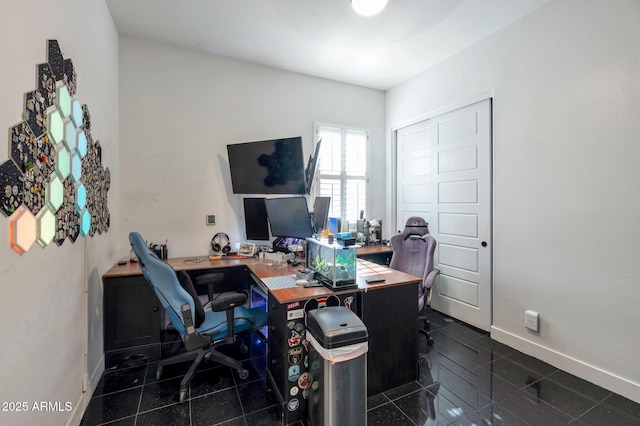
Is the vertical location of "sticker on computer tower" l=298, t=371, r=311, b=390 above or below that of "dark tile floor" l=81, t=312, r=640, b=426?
above

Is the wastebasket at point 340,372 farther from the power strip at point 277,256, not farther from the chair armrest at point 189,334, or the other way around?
the power strip at point 277,256

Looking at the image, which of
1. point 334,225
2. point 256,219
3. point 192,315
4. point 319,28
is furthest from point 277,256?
point 319,28

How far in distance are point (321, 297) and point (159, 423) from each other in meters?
1.30

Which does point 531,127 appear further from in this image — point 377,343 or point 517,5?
point 377,343

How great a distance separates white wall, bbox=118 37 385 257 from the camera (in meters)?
2.95

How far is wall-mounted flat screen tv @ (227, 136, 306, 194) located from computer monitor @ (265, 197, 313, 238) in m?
0.37

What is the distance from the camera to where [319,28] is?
→ 2.75 meters

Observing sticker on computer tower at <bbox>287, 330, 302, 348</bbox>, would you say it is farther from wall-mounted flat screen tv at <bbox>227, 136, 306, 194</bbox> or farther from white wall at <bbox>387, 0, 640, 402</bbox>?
white wall at <bbox>387, 0, 640, 402</bbox>

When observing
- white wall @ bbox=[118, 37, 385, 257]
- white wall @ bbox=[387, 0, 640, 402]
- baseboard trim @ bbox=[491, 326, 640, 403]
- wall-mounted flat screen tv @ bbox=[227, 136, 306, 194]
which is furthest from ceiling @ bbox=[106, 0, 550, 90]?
baseboard trim @ bbox=[491, 326, 640, 403]

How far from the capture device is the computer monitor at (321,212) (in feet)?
9.98

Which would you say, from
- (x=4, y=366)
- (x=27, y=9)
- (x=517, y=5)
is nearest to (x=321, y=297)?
(x=4, y=366)

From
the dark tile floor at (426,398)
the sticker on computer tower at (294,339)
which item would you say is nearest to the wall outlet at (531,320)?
the dark tile floor at (426,398)

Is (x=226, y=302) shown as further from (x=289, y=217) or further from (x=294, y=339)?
(x=289, y=217)

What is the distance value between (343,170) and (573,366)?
3151 millimetres
